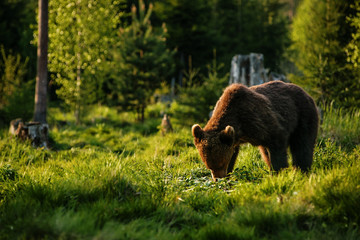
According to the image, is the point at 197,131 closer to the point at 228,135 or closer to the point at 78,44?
the point at 228,135

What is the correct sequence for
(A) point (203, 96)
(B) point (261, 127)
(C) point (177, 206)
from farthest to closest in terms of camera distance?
(A) point (203, 96) < (B) point (261, 127) < (C) point (177, 206)

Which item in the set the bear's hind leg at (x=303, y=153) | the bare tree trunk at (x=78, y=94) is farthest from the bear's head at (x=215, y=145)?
the bare tree trunk at (x=78, y=94)

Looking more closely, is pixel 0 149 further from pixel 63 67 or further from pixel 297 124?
pixel 63 67

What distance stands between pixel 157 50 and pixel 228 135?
10.3 m

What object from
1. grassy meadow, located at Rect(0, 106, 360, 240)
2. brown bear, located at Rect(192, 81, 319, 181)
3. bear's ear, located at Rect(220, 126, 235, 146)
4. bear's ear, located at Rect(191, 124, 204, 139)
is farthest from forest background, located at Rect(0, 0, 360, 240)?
bear's ear, located at Rect(191, 124, 204, 139)

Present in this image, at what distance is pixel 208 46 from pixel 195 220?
17574 millimetres

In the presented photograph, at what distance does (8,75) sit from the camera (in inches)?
519

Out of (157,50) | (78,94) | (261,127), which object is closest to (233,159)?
(261,127)

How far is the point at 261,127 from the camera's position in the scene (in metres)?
4.27

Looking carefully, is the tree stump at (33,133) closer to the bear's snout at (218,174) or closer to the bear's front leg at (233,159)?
the bear's front leg at (233,159)

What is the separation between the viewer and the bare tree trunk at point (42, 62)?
10430 millimetres

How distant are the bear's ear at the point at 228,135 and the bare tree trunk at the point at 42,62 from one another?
8.38m

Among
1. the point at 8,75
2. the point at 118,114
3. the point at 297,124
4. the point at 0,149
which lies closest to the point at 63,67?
the point at 8,75

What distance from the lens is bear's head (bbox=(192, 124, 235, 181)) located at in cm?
407
